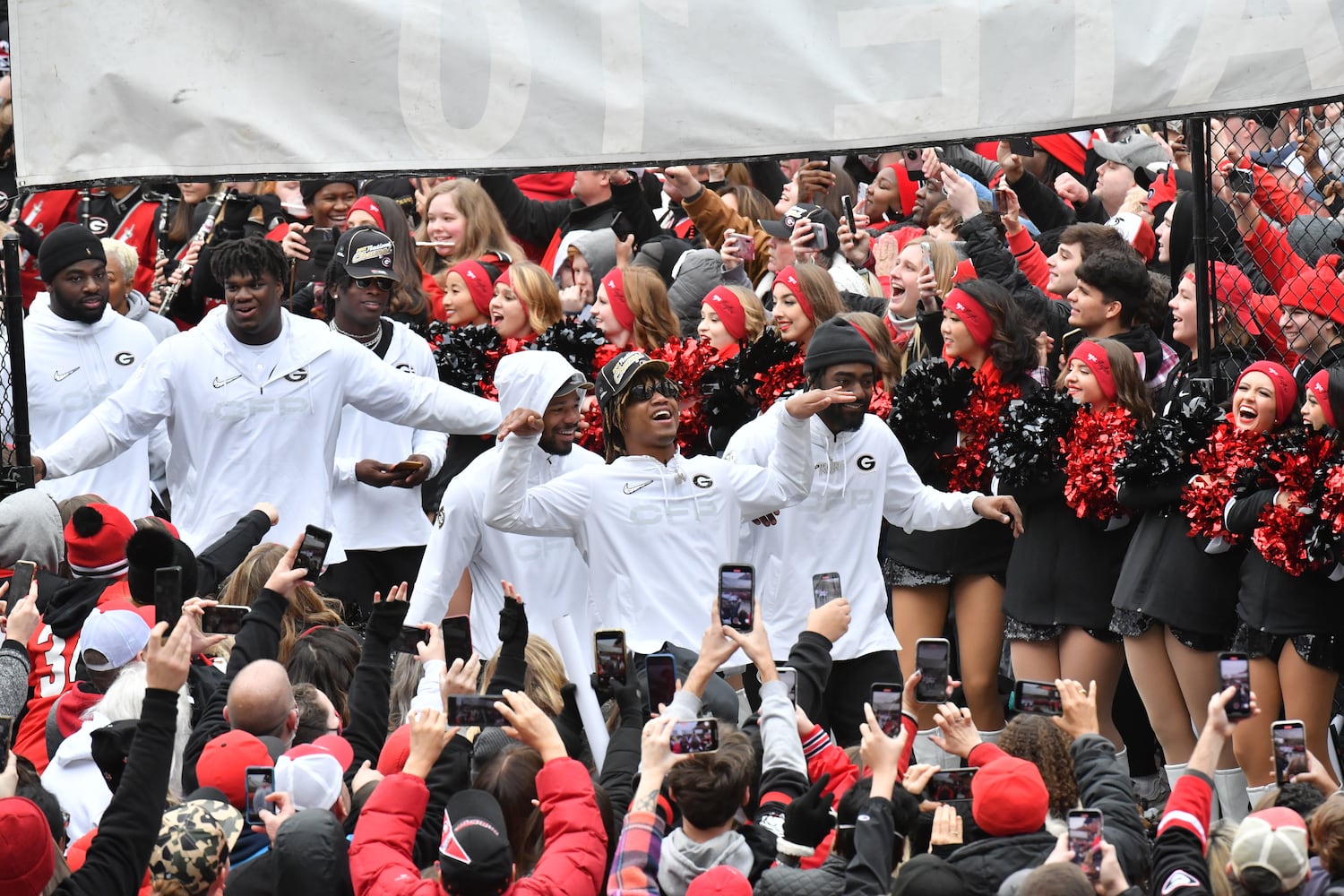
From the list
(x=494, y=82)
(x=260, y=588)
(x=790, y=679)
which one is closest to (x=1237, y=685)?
(x=790, y=679)

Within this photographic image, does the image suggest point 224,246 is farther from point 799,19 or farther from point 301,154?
point 799,19

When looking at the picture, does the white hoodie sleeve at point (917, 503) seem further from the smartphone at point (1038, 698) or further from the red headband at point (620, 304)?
the smartphone at point (1038, 698)

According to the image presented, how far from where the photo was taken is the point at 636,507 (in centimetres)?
711

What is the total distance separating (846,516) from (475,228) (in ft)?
13.0

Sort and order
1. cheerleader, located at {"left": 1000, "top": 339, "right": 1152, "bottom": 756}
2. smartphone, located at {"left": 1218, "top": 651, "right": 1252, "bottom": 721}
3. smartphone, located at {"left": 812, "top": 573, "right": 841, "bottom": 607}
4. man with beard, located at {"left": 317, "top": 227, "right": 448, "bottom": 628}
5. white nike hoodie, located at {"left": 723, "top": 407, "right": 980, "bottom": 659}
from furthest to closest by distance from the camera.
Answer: man with beard, located at {"left": 317, "top": 227, "right": 448, "bottom": 628}, cheerleader, located at {"left": 1000, "top": 339, "right": 1152, "bottom": 756}, white nike hoodie, located at {"left": 723, "top": 407, "right": 980, "bottom": 659}, smartphone, located at {"left": 812, "top": 573, "right": 841, "bottom": 607}, smartphone, located at {"left": 1218, "top": 651, "right": 1252, "bottom": 721}

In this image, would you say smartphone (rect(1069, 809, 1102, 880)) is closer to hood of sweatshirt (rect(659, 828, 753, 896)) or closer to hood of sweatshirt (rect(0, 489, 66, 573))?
hood of sweatshirt (rect(659, 828, 753, 896))

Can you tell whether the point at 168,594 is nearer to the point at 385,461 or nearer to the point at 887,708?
the point at 887,708

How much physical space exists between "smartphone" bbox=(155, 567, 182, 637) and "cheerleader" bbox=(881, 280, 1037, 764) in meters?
3.70

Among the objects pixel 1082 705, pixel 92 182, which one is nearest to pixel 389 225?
pixel 92 182

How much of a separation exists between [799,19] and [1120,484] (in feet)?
10.4

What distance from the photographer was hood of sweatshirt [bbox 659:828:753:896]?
480 centimetres

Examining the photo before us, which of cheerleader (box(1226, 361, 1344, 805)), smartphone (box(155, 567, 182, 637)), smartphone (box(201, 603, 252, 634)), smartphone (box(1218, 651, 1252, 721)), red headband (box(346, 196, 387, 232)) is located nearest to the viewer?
smartphone (box(1218, 651, 1252, 721))

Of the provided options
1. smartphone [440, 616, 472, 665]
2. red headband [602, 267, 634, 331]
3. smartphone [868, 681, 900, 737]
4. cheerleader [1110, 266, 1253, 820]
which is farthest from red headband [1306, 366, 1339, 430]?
red headband [602, 267, 634, 331]

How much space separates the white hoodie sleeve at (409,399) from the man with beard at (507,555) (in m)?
0.32
